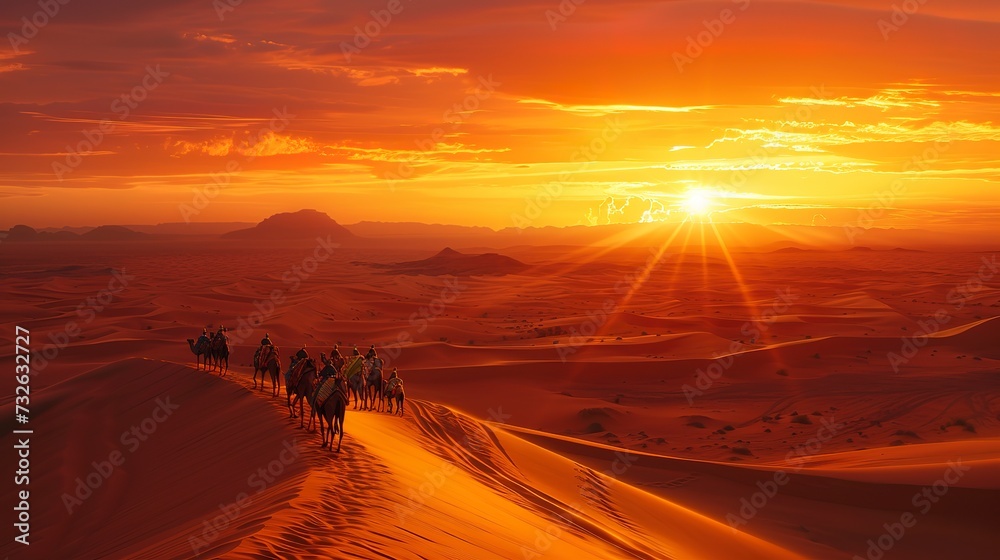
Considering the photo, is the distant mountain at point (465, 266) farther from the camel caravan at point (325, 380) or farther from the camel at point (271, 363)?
the camel at point (271, 363)

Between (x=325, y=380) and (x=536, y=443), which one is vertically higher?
(x=325, y=380)

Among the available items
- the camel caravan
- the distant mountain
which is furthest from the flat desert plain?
the distant mountain

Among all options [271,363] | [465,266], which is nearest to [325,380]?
[271,363]

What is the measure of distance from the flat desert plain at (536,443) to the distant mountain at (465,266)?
60.3 m

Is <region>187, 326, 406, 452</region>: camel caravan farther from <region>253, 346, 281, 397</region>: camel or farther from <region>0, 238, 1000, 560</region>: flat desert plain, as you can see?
<region>0, 238, 1000, 560</region>: flat desert plain

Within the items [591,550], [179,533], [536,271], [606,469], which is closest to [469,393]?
[606,469]

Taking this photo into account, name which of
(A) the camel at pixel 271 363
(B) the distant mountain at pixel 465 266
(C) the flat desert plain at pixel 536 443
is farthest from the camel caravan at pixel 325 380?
(B) the distant mountain at pixel 465 266

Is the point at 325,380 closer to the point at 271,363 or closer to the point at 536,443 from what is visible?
the point at 271,363

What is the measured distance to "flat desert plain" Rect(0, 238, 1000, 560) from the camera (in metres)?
9.64

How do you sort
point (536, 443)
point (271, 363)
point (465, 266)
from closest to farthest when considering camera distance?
point (271, 363) < point (536, 443) < point (465, 266)

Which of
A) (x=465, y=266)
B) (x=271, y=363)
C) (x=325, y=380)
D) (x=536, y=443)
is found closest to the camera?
(x=325, y=380)

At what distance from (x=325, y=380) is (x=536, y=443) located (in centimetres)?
1012

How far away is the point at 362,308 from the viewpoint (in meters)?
58.1

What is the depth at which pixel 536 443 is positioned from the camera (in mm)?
19562
